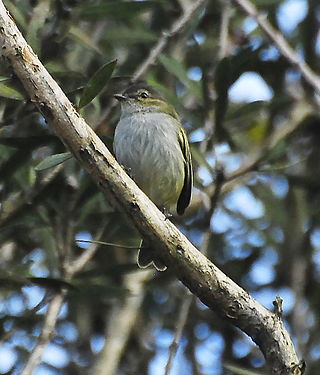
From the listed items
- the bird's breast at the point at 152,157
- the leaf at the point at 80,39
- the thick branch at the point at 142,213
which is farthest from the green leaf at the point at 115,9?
the thick branch at the point at 142,213

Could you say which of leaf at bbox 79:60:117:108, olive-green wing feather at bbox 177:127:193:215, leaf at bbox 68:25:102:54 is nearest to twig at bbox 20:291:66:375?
olive-green wing feather at bbox 177:127:193:215

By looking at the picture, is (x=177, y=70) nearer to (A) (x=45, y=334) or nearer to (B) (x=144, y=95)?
(B) (x=144, y=95)

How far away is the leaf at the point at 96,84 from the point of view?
12.6 ft

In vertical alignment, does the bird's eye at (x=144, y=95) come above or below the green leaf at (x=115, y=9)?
below

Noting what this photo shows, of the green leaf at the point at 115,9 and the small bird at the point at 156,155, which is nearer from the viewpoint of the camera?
the small bird at the point at 156,155

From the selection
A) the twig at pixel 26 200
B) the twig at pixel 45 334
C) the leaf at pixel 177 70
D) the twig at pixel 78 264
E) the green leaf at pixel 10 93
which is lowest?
the twig at pixel 78 264

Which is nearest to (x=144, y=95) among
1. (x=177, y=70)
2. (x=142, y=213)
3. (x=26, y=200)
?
(x=177, y=70)

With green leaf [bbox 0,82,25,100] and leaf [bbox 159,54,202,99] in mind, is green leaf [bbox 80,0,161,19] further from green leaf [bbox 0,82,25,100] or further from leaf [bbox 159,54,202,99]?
green leaf [bbox 0,82,25,100]

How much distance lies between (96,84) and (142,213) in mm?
661

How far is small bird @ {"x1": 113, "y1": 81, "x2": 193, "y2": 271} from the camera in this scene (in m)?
5.26

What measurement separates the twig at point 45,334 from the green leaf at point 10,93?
1.13m

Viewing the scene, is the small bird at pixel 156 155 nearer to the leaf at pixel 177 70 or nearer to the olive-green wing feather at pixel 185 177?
the olive-green wing feather at pixel 185 177

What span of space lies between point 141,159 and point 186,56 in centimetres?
189

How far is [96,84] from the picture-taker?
3852mm
